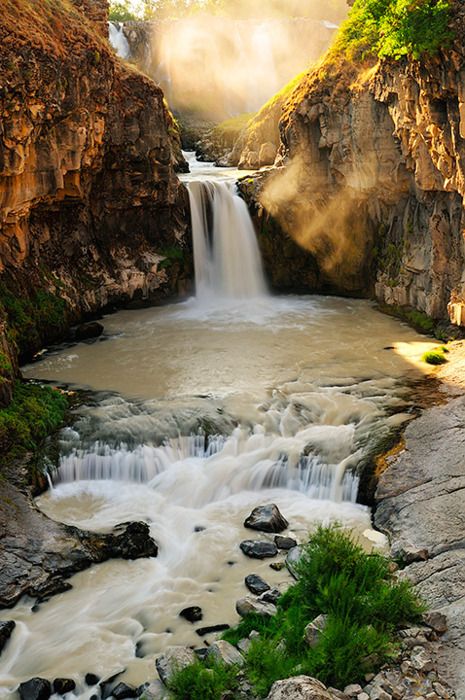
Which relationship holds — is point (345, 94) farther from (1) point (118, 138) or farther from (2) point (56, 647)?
→ (2) point (56, 647)

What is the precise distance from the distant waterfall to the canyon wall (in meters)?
0.62

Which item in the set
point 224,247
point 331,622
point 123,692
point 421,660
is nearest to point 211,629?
point 123,692

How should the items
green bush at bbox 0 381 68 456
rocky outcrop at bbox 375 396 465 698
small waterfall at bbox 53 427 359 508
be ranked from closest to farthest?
rocky outcrop at bbox 375 396 465 698 → small waterfall at bbox 53 427 359 508 → green bush at bbox 0 381 68 456

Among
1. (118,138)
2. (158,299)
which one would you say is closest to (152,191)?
(118,138)

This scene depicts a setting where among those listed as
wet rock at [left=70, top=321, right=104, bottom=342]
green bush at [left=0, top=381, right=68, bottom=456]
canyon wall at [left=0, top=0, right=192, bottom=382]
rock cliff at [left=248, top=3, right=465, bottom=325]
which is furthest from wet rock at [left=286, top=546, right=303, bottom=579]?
wet rock at [left=70, top=321, right=104, bottom=342]

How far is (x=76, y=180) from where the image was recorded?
19.9 metres

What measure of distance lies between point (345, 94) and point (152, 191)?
7.72 metres

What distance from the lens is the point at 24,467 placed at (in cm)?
1220

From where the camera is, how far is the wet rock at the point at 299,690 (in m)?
5.93

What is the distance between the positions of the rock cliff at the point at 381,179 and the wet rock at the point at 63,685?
1388cm

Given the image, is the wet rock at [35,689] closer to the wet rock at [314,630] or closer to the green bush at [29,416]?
the wet rock at [314,630]

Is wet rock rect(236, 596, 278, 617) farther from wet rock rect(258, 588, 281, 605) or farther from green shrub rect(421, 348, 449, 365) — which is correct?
green shrub rect(421, 348, 449, 365)

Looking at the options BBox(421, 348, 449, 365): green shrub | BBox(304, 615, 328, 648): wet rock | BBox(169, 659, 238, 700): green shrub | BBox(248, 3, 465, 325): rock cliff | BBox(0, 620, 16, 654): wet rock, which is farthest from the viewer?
BBox(248, 3, 465, 325): rock cliff

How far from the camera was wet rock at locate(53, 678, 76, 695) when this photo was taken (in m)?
7.67
